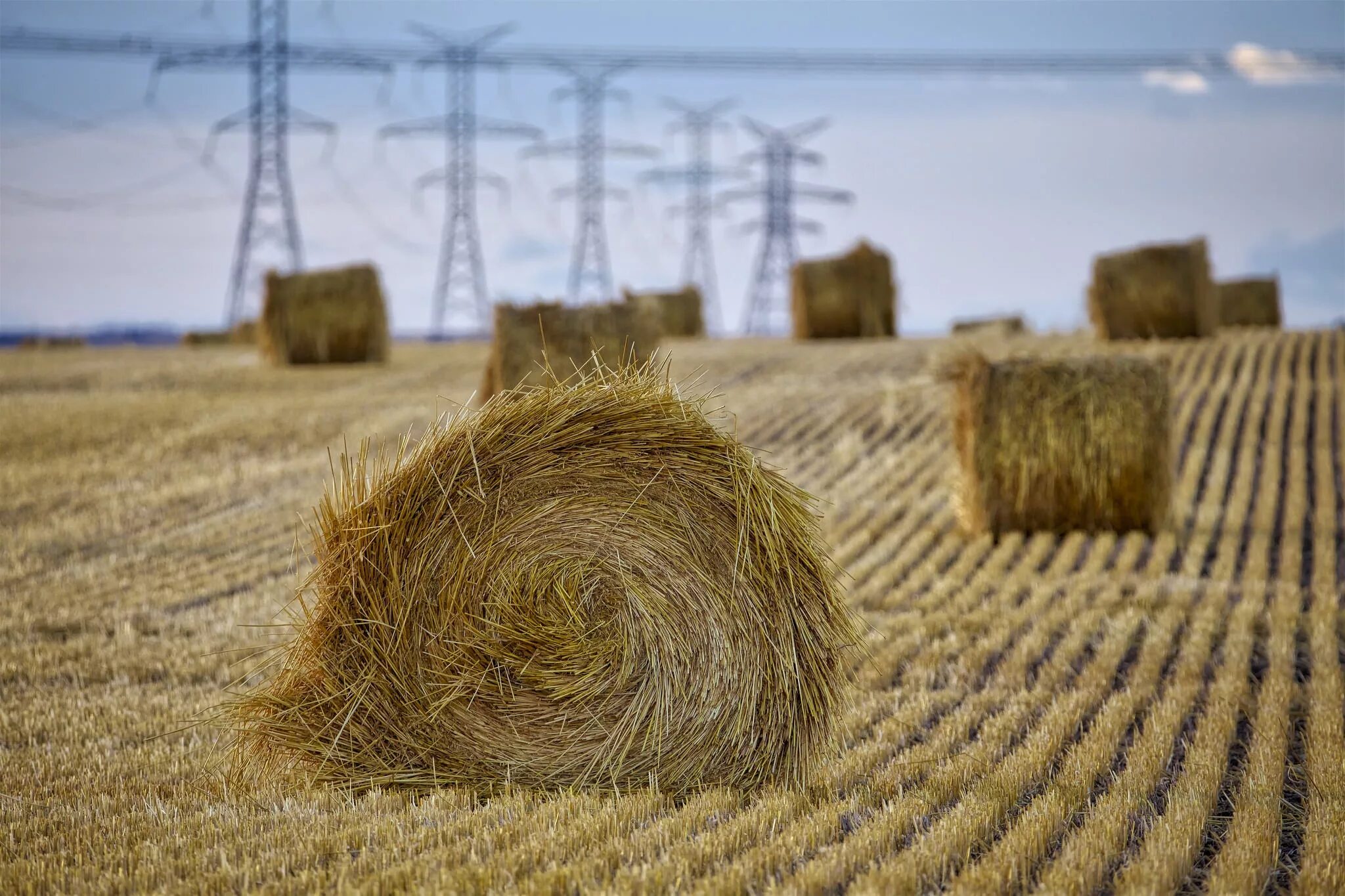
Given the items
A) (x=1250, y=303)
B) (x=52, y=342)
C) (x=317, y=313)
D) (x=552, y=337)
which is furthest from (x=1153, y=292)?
(x=52, y=342)

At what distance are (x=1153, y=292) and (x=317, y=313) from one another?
12.1m

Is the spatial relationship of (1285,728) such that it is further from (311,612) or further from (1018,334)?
(1018,334)

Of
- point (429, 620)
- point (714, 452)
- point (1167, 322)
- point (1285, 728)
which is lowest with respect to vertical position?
point (1285, 728)

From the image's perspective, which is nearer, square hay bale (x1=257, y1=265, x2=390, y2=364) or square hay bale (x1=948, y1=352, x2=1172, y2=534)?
square hay bale (x1=948, y1=352, x2=1172, y2=534)

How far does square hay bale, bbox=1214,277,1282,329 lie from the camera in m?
23.7

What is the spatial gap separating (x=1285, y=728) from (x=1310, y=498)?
6859 mm

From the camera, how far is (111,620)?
312 inches

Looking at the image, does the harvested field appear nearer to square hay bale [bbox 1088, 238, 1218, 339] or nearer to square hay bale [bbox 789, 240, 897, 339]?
square hay bale [bbox 1088, 238, 1218, 339]

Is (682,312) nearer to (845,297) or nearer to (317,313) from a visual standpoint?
(845,297)

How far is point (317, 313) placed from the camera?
20.2 m

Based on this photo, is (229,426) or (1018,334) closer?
(229,426)

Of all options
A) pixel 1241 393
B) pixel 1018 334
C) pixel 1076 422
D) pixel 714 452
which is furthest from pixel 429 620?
pixel 1018 334

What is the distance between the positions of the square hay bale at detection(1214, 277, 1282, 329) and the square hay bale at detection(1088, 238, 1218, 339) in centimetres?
549

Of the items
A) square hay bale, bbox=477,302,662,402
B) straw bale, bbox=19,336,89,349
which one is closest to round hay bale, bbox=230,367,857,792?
square hay bale, bbox=477,302,662,402
